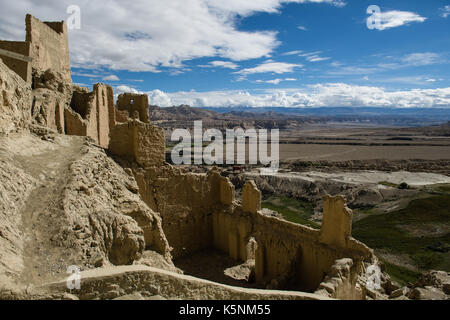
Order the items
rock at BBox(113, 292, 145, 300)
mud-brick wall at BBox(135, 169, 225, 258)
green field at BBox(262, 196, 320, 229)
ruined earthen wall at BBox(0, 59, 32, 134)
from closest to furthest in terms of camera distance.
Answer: rock at BBox(113, 292, 145, 300) < ruined earthen wall at BBox(0, 59, 32, 134) < mud-brick wall at BBox(135, 169, 225, 258) < green field at BBox(262, 196, 320, 229)

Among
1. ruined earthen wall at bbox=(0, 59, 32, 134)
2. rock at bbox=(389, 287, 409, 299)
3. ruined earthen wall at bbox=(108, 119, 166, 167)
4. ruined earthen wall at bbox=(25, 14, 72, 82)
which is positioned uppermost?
ruined earthen wall at bbox=(25, 14, 72, 82)

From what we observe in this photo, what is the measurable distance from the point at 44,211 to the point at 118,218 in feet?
7.19

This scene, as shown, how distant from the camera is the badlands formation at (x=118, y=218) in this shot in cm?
695

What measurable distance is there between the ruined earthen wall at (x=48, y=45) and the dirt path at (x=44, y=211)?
7362 millimetres

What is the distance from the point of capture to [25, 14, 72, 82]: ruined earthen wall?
16284 millimetres

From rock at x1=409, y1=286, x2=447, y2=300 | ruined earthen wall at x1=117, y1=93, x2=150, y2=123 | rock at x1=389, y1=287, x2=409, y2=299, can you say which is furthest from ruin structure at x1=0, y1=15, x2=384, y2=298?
rock at x1=409, y1=286, x2=447, y2=300

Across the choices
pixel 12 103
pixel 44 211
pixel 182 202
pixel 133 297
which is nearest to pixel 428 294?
pixel 182 202

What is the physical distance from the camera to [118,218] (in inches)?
399

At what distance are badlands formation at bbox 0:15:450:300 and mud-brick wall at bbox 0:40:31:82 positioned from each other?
5 centimetres

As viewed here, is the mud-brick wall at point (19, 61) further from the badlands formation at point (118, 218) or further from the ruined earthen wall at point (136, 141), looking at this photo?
the ruined earthen wall at point (136, 141)

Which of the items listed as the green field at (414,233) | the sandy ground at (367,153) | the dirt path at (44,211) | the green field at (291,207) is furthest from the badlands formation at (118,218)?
the sandy ground at (367,153)

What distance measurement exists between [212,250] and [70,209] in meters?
11.9

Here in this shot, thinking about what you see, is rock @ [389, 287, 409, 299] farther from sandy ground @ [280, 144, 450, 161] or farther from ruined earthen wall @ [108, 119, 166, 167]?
sandy ground @ [280, 144, 450, 161]

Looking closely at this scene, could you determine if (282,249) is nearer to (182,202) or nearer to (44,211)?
(182,202)
